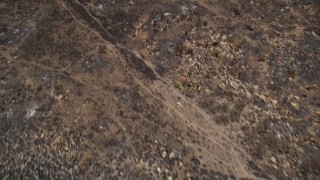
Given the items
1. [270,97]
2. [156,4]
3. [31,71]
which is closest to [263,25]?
[270,97]

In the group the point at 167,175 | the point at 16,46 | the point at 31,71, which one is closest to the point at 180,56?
the point at 167,175

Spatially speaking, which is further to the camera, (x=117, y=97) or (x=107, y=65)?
(x=107, y=65)

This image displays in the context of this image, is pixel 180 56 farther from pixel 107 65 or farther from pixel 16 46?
pixel 16 46

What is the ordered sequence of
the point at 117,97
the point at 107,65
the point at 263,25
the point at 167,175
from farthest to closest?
the point at 263,25 < the point at 107,65 < the point at 117,97 < the point at 167,175

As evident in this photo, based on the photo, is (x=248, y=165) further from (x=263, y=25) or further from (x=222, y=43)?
(x=263, y=25)

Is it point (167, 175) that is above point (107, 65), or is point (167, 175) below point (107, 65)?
below

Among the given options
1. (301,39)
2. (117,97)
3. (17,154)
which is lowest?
(17,154)

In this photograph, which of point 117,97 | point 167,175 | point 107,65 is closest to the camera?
point 167,175
